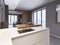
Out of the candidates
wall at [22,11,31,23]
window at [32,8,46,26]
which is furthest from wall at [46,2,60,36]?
wall at [22,11,31,23]

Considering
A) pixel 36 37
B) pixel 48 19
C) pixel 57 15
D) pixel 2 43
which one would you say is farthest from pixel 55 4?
pixel 2 43

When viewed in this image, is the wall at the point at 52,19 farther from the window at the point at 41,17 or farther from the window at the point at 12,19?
the window at the point at 12,19

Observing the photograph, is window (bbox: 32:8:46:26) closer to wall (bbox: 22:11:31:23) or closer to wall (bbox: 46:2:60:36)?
wall (bbox: 46:2:60:36)

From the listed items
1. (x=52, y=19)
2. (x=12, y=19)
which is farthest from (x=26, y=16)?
(x=52, y=19)

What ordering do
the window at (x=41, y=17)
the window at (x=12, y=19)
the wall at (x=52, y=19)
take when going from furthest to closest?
the window at (x=12, y=19) < the window at (x=41, y=17) < the wall at (x=52, y=19)

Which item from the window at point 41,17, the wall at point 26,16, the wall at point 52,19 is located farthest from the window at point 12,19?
the wall at point 52,19

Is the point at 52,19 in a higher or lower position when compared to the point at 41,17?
lower

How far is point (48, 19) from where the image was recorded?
8.02 m

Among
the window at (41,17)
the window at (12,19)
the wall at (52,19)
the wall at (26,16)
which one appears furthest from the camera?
the wall at (26,16)

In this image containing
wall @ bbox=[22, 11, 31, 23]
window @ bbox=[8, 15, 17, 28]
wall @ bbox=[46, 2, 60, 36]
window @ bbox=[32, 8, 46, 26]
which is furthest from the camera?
wall @ bbox=[22, 11, 31, 23]

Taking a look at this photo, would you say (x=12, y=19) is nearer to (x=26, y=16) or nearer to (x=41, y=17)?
(x=26, y=16)

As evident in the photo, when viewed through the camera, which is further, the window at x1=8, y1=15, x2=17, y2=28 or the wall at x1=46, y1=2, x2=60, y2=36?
the window at x1=8, y1=15, x2=17, y2=28

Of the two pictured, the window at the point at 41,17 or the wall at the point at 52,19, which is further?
the window at the point at 41,17

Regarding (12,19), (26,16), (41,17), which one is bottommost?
(12,19)
